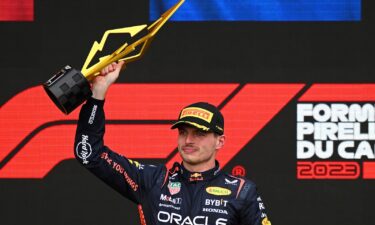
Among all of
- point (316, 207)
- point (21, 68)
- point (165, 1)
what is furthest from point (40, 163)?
point (316, 207)

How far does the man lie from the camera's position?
2844mm

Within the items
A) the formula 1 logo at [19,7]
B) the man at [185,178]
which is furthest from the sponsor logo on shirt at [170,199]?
the formula 1 logo at [19,7]

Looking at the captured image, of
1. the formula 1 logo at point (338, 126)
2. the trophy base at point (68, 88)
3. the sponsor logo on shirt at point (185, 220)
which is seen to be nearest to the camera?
the trophy base at point (68, 88)

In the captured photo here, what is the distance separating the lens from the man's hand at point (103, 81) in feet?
9.26

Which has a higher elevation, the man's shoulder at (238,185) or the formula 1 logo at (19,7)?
the formula 1 logo at (19,7)

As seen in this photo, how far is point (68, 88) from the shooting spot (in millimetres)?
2736

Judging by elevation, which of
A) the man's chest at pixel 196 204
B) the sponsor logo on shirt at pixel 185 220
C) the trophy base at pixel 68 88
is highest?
the trophy base at pixel 68 88

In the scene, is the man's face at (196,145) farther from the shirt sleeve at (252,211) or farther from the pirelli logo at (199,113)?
the shirt sleeve at (252,211)

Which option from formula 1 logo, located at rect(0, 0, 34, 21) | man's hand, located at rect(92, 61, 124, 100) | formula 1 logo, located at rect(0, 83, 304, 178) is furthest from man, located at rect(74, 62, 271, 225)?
formula 1 logo, located at rect(0, 0, 34, 21)

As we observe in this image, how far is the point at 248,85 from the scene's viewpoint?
432cm

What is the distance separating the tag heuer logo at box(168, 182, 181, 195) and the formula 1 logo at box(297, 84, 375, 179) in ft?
5.03

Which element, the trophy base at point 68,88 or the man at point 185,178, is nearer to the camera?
the trophy base at point 68,88

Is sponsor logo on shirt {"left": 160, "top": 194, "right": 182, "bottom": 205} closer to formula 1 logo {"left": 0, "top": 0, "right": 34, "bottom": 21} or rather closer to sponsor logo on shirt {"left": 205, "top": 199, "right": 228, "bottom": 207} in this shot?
sponsor logo on shirt {"left": 205, "top": 199, "right": 228, "bottom": 207}

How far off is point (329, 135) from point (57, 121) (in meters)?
1.47
